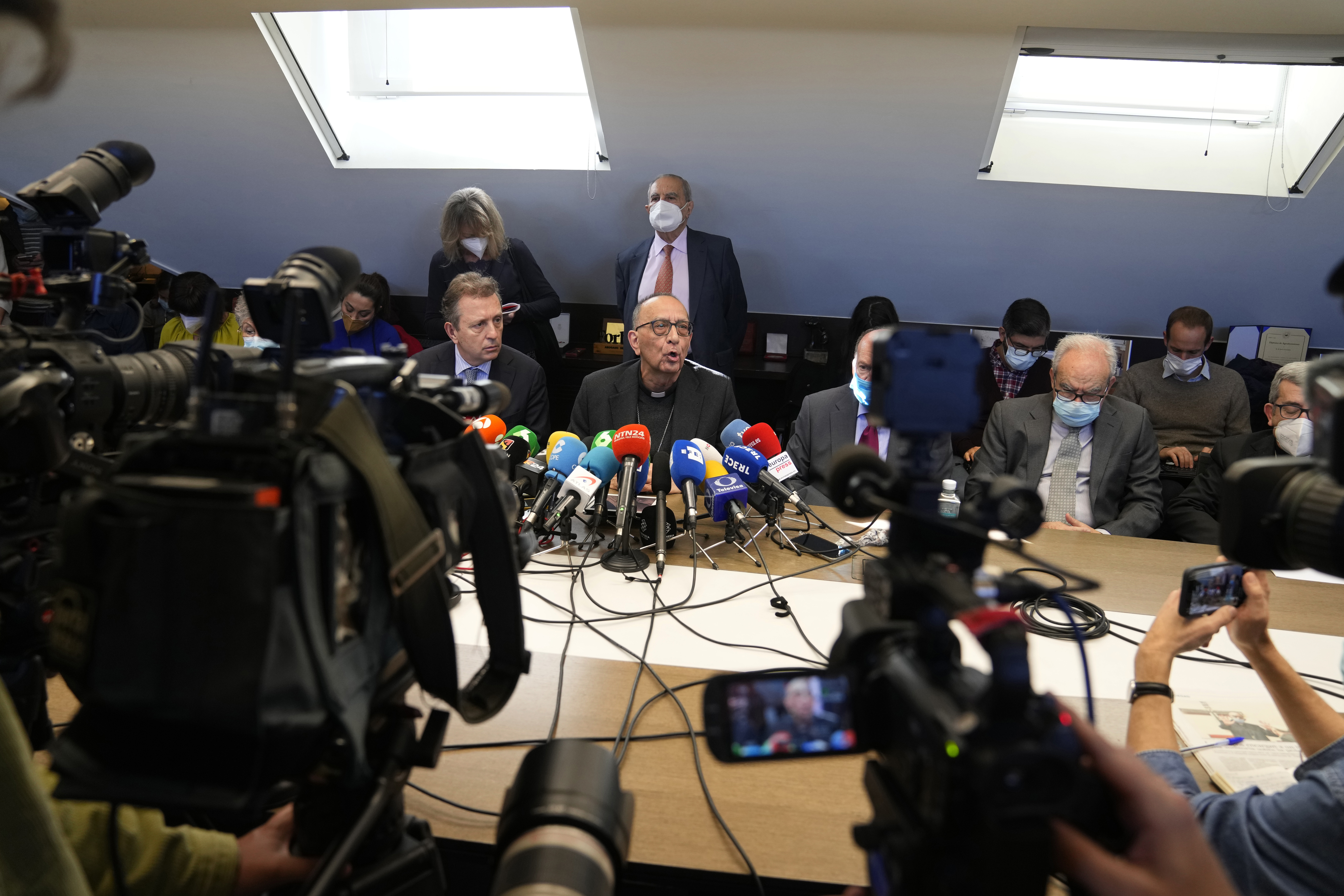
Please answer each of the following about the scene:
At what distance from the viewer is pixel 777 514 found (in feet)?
6.75

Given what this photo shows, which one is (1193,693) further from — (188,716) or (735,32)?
(735,32)

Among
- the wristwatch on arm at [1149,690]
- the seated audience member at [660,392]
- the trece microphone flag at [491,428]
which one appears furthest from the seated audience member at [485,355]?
the wristwatch on arm at [1149,690]

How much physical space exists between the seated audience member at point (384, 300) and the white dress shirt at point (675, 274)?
4.04 feet

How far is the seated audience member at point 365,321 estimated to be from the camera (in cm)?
393

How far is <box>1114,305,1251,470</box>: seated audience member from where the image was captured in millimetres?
3824

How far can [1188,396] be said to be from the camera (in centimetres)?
390

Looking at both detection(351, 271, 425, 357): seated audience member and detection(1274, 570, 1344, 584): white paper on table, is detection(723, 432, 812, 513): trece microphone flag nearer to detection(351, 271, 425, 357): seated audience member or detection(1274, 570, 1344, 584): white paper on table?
detection(1274, 570, 1344, 584): white paper on table

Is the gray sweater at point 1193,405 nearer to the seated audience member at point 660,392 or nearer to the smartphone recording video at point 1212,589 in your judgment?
the seated audience member at point 660,392

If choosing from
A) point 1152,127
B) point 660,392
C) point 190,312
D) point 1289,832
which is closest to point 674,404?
point 660,392

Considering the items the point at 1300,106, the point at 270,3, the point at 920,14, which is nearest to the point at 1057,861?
the point at 920,14

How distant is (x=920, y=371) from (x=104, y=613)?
66 centimetres

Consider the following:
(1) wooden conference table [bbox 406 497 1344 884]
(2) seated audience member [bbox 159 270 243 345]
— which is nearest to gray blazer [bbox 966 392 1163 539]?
(1) wooden conference table [bbox 406 497 1344 884]

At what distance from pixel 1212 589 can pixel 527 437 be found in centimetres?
159

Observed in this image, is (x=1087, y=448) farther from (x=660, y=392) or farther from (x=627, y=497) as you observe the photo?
(x=627, y=497)
